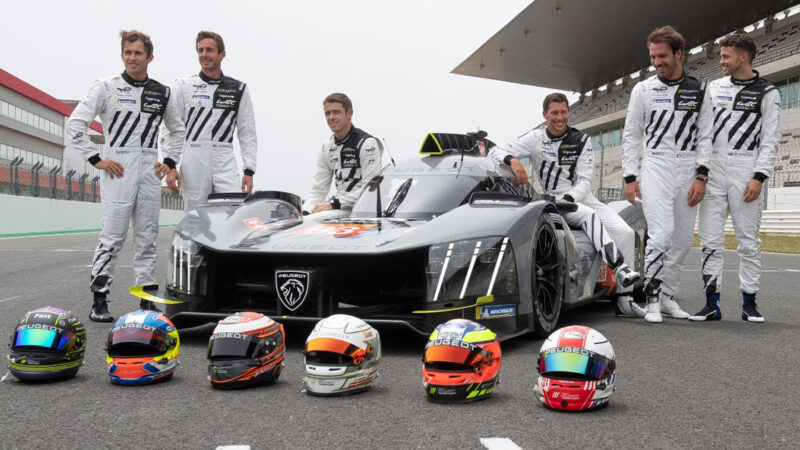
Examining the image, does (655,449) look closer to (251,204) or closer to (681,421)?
(681,421)

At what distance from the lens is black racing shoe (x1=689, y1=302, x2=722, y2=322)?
5.63 metres

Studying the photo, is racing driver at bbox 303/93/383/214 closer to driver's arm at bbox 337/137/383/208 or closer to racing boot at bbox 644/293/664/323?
driver's arm at bbox 337/137/383/208

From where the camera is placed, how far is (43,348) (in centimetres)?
334

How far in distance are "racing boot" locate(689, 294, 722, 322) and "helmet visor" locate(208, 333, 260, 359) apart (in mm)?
3629

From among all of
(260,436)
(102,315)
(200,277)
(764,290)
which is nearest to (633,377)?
(260,436)

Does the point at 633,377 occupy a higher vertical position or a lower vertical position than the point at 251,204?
lower

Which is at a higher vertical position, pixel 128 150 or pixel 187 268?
pixel 128 150

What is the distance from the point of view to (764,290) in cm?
804

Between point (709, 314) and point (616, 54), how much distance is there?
44863mm

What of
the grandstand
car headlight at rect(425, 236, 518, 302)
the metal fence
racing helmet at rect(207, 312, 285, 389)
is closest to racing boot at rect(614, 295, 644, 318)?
car headlight at rect(425, 236, 518, 302)

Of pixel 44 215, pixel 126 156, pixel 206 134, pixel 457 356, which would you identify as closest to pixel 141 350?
pixel 457 356

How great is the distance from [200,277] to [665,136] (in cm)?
345

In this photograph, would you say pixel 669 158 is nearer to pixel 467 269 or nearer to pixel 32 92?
pixel 467 269

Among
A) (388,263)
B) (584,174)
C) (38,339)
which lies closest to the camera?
(38,339)
